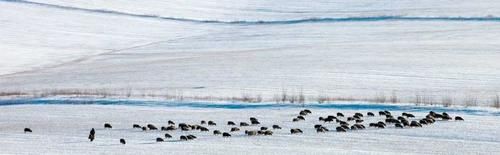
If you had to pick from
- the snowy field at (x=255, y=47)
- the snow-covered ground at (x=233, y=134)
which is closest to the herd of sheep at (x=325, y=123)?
the snow-covered ground at (x=233, y=134)

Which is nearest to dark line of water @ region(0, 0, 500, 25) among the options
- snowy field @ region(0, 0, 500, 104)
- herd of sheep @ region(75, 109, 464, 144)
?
snowy field @ region(0, 0, 500, 104)

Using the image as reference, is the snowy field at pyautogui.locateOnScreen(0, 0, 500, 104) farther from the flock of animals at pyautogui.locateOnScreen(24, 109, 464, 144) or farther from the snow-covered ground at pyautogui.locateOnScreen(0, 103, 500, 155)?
the flock of animals at pyautogui.locateOnScreen(24, 109, 464, 144)

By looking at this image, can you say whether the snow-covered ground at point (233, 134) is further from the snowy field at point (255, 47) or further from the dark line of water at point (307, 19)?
the dark line of water at point (307, 19)

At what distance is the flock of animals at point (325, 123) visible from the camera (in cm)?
1714

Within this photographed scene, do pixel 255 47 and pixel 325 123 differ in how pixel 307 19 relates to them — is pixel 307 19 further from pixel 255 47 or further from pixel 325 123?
pixel 325 123

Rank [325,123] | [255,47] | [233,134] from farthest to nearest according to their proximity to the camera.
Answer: [255,47], [325,123], [233,134]

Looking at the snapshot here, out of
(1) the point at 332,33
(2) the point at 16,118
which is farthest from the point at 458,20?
(2) the point at 16,118

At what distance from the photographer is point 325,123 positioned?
61.3ft

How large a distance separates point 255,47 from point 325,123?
72.5 ft

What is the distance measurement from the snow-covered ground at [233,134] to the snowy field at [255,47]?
372 centimetres

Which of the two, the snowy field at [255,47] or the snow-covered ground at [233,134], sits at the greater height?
the snowy field at [255,47]

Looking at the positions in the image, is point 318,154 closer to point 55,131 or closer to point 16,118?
point 55,131

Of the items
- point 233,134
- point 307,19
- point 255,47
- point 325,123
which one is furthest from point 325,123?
point 307,19

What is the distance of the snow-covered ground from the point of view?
15.2m
